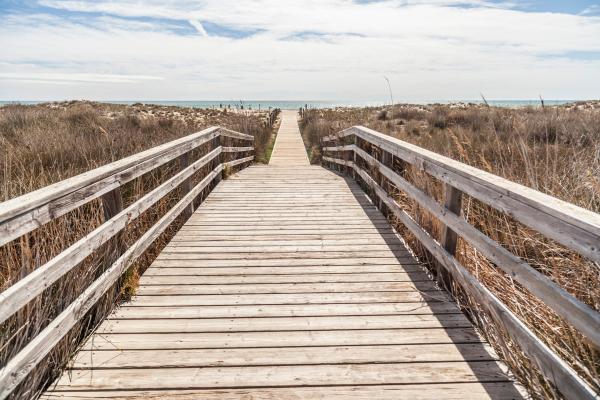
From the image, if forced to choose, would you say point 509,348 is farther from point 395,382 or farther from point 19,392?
point 19,392

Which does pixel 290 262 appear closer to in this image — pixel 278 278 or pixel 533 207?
pixel 278 278

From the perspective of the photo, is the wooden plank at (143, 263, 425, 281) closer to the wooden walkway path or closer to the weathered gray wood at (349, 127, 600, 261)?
the wooden walkway path

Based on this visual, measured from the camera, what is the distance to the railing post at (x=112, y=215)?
2.98 metres

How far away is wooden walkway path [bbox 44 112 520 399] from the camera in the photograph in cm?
223

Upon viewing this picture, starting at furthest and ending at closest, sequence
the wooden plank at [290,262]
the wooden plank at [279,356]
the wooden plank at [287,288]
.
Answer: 1. the wooden plank at [290,262]
2. the wooden plank at [287,288]
3. the wooden plank at [279,356]

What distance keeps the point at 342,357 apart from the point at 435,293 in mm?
1186

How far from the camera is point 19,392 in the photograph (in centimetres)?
A: 200

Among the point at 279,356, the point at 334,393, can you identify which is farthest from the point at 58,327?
the point at 334,393

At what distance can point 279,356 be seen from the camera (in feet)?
8.13

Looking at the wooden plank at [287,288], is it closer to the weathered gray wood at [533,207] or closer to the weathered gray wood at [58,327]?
the weathered gray wood at [58,327]

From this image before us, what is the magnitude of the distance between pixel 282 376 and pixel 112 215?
68.9 inches

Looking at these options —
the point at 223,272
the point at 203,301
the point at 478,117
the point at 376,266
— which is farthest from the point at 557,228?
the point at 478,117

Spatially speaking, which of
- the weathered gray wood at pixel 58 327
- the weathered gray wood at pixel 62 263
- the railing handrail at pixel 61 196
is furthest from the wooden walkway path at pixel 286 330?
the railing handrail at pixel 61 196

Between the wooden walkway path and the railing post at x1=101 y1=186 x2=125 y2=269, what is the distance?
1.25 feet
